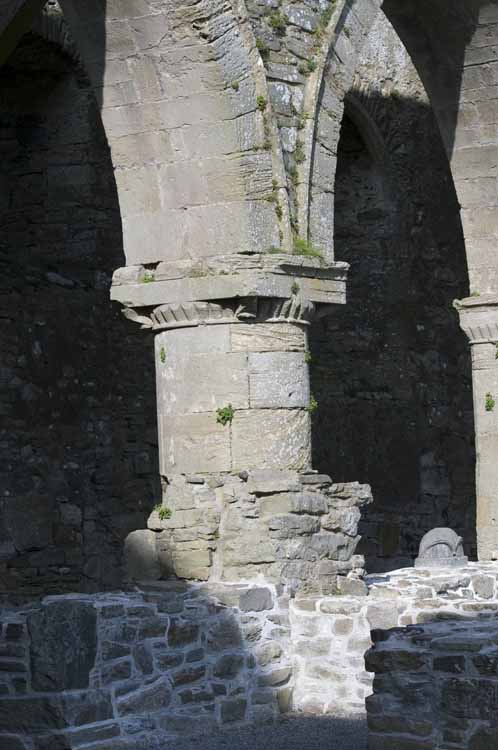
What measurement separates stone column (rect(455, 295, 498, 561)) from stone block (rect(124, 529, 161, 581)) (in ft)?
12.4

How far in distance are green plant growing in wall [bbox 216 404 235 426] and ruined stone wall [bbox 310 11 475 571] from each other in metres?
5.35

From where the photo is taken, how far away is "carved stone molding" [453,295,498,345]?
1105 cm

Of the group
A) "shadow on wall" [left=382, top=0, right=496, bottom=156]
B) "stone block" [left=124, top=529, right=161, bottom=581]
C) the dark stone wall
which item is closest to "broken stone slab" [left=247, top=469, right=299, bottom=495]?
"stone block" [left=124, top=529, right=161, bottom=581]

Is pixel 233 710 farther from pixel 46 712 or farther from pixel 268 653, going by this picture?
pixel 46 712

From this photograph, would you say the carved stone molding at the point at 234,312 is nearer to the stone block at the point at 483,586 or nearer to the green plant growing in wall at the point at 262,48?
the green plant growing in wall at the point at 262,48

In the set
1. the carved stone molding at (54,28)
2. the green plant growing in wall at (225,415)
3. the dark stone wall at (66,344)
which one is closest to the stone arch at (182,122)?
the green plant growing in wall at (225,415)

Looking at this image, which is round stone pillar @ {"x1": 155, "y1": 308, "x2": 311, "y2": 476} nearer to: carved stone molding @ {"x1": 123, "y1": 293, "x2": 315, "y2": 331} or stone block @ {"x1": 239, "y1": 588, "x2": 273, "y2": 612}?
carved stone molding @ {"x1": 123, "y1": 293, "x2": 315, "y2": 331}

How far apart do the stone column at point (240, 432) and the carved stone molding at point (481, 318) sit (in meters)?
3.11

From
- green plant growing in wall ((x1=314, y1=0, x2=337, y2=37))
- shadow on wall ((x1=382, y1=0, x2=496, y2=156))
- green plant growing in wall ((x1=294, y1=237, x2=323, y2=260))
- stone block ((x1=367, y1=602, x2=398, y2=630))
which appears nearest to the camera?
stone block ((x1=367, y1=602, x2=398, y2=630))

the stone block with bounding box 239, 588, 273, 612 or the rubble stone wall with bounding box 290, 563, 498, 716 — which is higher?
the stone block with bounding box 239, 588, 273, 612

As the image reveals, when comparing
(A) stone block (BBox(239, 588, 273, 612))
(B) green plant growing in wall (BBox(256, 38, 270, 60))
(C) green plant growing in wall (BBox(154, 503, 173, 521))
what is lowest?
(A) stone block (BBox(239, 588, 273, 612))

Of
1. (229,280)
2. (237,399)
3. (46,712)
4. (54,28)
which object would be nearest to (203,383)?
(237,399)

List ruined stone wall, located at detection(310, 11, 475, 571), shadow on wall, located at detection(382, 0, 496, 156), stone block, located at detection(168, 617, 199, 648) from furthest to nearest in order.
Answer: ruined stone wall, located at detection(310, 11, 475, 571), shadow on wall, located at detection(382, 0, 496, 156), stone block, located at detection(168, 617, 199, 648)

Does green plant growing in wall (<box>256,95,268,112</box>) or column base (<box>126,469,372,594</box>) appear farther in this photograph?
green plant growing in wall (<box>256,95,268,112</box>)
